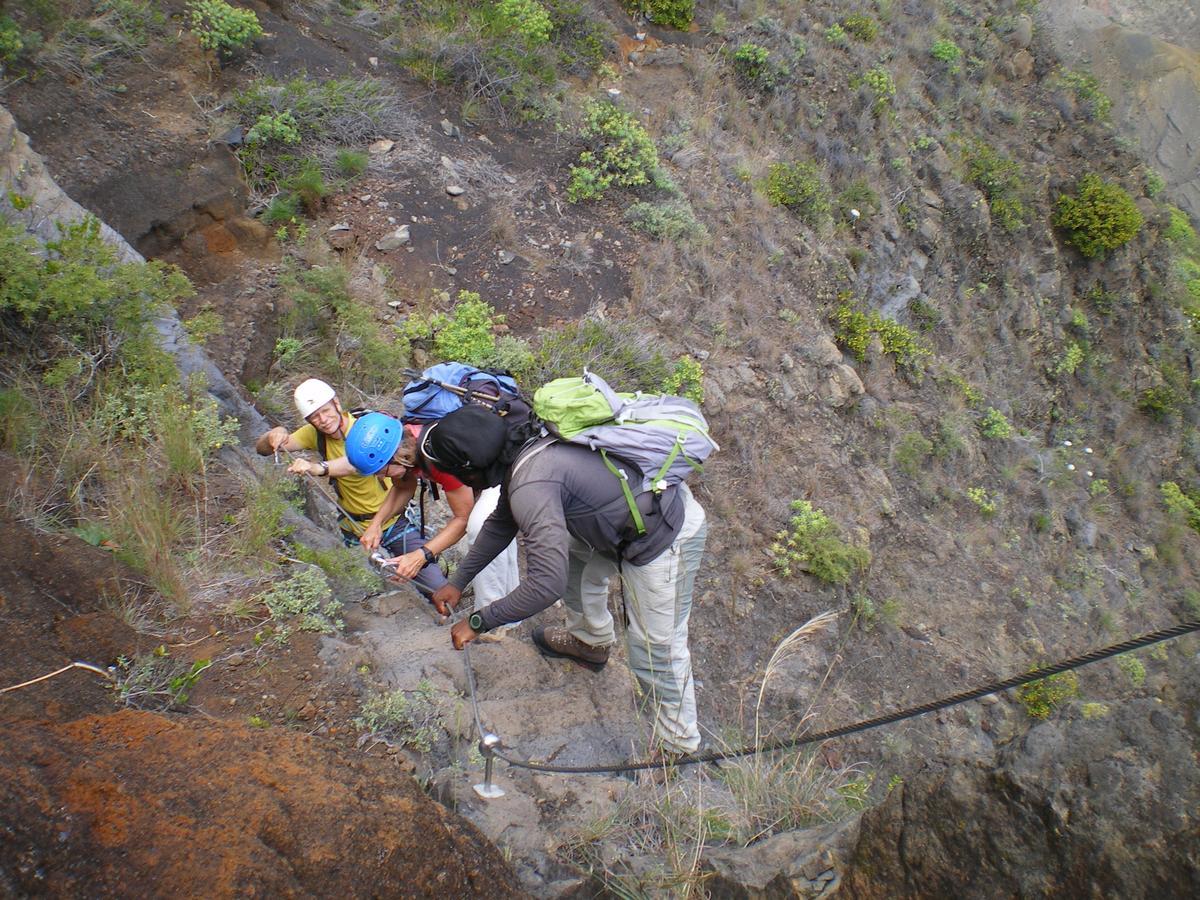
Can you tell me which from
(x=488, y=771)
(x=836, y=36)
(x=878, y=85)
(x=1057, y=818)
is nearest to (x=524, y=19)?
(x=836, y=36)

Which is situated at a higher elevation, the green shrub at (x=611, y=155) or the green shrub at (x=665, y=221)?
the green shrub at (x=611, y=155)

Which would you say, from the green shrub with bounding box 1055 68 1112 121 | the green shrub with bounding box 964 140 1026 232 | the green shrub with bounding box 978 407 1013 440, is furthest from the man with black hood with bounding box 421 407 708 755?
the green shrub with bounding box 1055 68 1112 121

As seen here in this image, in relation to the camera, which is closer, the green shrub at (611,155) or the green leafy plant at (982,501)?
the green shrub at (611,155)

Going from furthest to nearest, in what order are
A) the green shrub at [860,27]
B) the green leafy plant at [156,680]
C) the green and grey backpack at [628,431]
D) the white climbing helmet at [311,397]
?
the green shrub at [860,27] < the white climbing helmet at [311,397] < the green and grey backpack at [628,431] < the green leafy plant at [156,680]

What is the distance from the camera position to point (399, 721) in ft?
Result: 10.3

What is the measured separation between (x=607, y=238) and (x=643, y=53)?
3.77 m

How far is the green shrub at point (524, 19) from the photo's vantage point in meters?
9.07

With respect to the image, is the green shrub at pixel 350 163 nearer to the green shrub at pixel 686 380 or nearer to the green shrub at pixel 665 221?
the green shrub at pixel 665 221

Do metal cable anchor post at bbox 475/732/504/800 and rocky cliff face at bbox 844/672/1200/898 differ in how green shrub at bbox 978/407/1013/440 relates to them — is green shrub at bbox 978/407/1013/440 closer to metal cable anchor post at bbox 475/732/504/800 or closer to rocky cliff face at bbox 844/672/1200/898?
rocky cliff face at bbox 844/672/1200/898

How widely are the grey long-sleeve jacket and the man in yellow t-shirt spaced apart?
1.16 meters

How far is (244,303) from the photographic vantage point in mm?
6453

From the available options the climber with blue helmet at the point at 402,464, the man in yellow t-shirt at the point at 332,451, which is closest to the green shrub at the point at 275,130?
the man in yellow t-shirt at the point at 332,451

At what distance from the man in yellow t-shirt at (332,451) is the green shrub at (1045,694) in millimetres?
6022

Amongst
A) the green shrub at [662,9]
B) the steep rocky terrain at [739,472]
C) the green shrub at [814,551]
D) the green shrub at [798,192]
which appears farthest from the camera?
the green shrub at [662,9]
